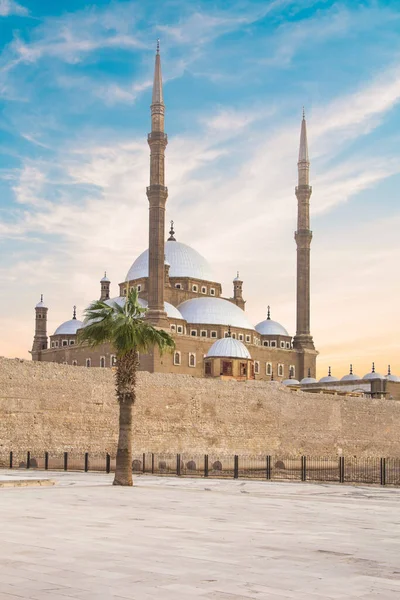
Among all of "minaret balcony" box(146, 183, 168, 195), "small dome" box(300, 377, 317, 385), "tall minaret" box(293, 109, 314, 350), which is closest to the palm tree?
"minaret balcony" box(146, 183, 168, 195)

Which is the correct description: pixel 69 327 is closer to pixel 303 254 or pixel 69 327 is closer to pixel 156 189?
pixel 156 189

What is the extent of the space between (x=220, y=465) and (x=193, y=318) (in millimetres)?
25238

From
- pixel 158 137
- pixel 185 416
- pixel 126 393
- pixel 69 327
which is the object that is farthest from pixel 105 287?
pixel 126 393

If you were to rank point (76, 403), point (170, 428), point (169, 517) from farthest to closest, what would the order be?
point (170, 428) < point (76, 403) < point (169, 517)

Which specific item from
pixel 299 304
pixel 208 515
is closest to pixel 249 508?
pixel 208 515

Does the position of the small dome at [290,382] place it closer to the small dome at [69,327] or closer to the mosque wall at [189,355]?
the mosque wall at [189,355]

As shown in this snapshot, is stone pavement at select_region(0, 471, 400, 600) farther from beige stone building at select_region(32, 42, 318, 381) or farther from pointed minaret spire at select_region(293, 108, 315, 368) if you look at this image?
pointed minaret spire at select_region(293, 108, 315, 368)

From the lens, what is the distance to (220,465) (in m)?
26.4

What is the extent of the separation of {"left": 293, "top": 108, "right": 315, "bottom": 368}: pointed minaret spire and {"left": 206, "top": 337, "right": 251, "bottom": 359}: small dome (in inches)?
427

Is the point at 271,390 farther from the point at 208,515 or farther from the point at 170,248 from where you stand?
the point at 208,515

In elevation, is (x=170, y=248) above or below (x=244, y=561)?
above

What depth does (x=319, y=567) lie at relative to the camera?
566cm

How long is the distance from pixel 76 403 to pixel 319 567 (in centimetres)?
2225

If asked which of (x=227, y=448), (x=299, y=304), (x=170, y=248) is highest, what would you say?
(x=170, y=248)
